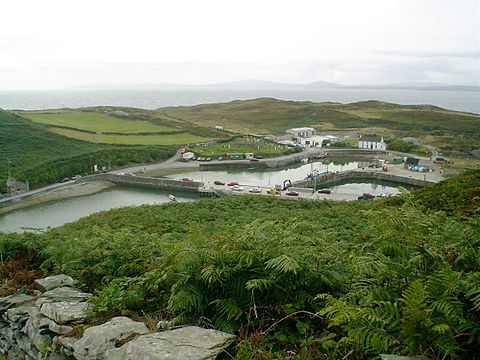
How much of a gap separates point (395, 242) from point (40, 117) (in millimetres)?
82075

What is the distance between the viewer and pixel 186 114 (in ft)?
409

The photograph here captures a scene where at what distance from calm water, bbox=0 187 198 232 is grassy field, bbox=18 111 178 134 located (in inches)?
1226

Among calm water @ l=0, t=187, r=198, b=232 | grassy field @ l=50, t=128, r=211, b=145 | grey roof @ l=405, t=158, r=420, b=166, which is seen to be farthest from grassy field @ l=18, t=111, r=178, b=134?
grey roof @ l=405, t=158, r=420, b=166

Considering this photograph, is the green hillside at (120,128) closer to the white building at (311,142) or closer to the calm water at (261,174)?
the white building at (311,142)

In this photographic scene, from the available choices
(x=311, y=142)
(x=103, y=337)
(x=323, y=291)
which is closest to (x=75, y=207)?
(x=103, y=337)

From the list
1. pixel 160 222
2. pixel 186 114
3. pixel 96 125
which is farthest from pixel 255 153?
pixel 186 114

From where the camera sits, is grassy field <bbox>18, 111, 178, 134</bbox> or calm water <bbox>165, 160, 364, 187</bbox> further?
grassy field <bbox>18, 111, 178, 134</bbox>

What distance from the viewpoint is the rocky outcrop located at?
12.9 ft

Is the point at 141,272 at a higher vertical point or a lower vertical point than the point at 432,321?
lower

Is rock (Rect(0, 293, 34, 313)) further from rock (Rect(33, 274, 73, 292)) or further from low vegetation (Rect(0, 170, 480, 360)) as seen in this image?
low vegetation (Rect(0, 170, 480, 360))

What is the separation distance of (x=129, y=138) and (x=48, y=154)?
16.2m

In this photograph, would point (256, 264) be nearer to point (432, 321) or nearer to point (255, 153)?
point (432, 321)

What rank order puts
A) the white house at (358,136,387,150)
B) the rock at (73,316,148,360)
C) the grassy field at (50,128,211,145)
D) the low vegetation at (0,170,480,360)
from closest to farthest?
the low vegetation at (0,170,480,360) < the rock at (73,316,148,360) < the grassy field at (50,128,211,145) < the white house at (358,136,387,150)

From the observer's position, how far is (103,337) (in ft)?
15.0
